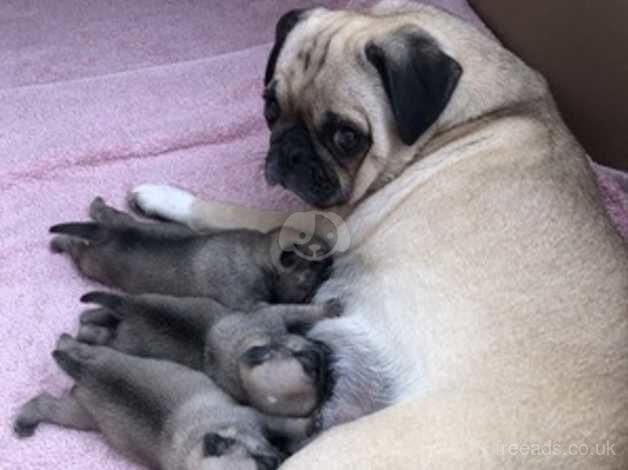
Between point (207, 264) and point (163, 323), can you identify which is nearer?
point (163, 323)

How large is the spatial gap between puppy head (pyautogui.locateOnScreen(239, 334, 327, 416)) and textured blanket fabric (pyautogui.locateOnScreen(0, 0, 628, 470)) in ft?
1.18

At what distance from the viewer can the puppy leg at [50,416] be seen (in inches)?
77.0

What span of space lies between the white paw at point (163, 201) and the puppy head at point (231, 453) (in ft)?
2.56

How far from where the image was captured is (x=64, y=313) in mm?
2197

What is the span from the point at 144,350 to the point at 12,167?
33.2 inches

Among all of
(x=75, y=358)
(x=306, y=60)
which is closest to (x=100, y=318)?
(x=75, y=358)

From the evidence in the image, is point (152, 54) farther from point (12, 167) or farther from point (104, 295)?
point (104, 295)

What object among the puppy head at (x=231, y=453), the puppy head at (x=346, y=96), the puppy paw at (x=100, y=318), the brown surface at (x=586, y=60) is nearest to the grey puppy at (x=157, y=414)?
the puppy head at (x=231, y=453)

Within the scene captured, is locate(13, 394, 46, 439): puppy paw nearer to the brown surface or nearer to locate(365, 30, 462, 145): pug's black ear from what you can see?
locate(365, 30, 462, 145): pug's black ear

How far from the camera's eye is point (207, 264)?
6.85 feet

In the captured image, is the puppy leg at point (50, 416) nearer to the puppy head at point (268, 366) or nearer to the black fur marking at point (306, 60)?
the puppy head at point (268, 366)

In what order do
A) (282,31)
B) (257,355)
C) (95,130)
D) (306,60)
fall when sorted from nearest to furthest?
(257,355) < (306,60) < (282,31) < (95,130)

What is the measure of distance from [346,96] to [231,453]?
73cm

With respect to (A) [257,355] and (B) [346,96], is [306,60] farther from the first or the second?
(A) [257,355]
